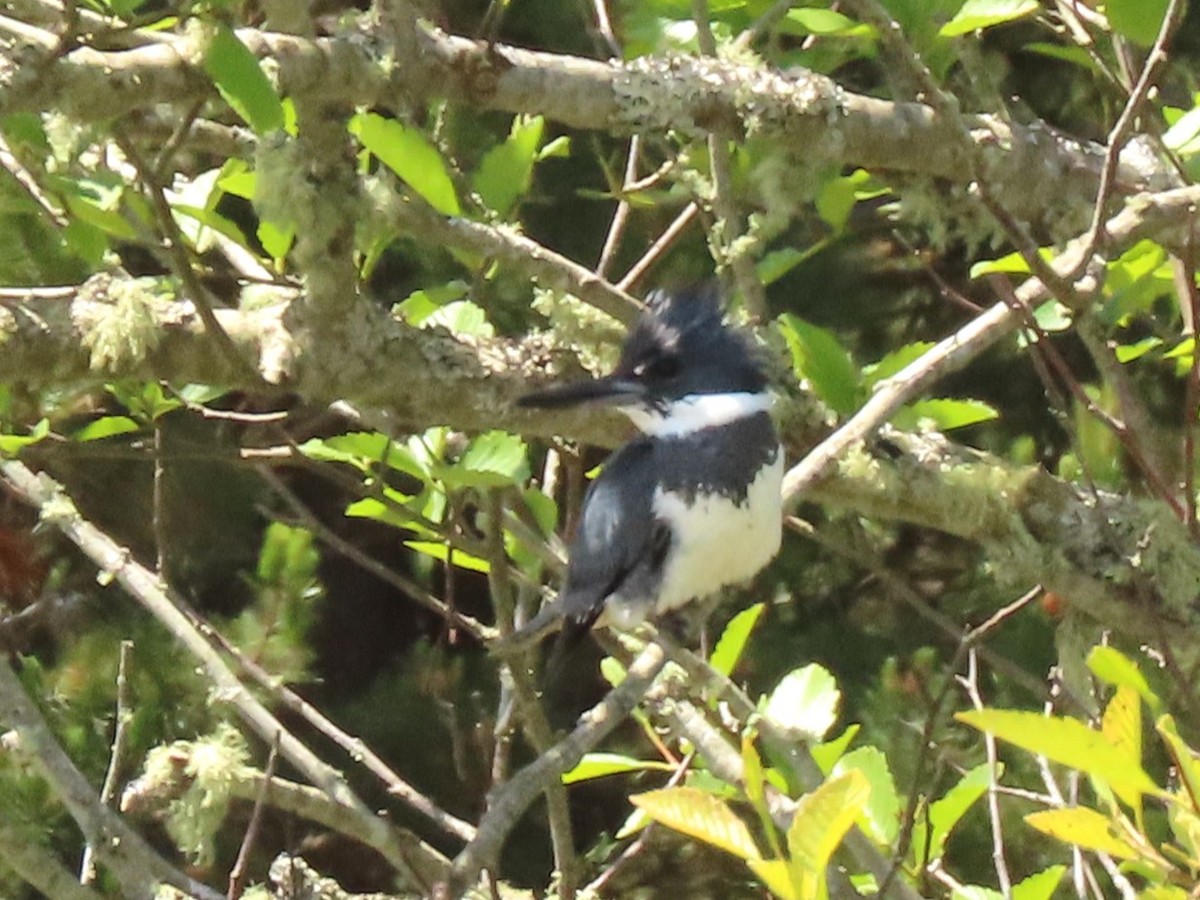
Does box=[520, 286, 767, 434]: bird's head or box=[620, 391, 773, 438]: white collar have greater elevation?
box=[520, 286, 767, 434]: bird's head

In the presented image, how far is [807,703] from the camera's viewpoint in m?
1.66

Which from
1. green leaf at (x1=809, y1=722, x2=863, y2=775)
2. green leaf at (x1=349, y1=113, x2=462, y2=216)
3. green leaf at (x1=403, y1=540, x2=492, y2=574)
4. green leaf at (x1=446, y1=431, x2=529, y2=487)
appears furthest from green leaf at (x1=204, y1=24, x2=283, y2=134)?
green leaf at (x1=809, y1=722, x2=863, y2=775)

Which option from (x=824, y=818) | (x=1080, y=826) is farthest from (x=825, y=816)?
(x=1080, y=826)

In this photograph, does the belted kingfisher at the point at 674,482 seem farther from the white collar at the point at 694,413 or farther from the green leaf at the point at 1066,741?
the green leaf at the point at 1066,741

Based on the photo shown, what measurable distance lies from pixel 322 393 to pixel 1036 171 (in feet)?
2.85

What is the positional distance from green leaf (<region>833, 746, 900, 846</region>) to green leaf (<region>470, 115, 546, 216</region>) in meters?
0.67

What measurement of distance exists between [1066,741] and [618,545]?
0.96m

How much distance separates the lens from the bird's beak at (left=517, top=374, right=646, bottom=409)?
1.57 meters

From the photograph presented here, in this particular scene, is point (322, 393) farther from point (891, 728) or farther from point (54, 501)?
point (891, 728)

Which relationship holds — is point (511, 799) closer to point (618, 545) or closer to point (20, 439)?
point (618, 545)

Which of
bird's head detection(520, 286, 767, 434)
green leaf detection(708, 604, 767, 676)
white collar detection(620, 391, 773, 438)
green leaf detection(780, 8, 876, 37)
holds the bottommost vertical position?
green leaf detection(708, 604, 767, 676)

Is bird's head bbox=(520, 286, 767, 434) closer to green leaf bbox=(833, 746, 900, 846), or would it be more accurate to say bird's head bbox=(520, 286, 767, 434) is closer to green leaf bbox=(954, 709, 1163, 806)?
green leaf bbox=(833, 746, 900, 846)

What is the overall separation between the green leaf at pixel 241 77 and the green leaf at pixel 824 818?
22.2 inches

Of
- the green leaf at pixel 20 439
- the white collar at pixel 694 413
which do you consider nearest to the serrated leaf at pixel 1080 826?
the white collar at pixel 694 413
